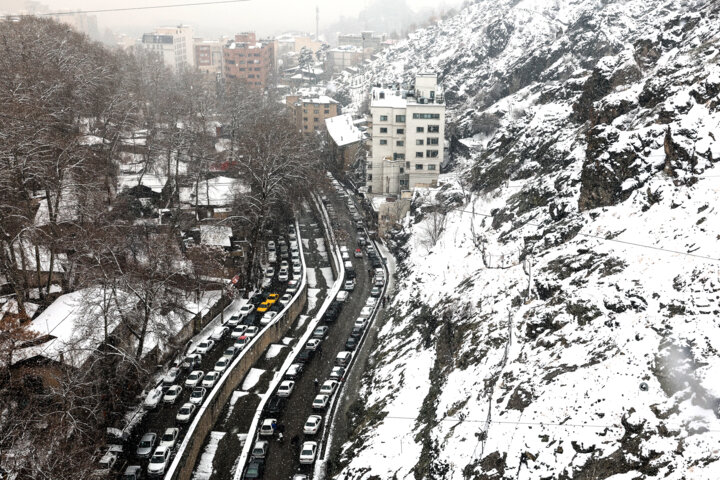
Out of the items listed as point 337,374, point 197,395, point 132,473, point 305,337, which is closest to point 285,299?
point 305,337

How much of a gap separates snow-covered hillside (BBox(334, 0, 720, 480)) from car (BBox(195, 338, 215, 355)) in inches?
282

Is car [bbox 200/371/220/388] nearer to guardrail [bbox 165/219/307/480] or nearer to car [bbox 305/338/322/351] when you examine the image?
guardrail [bbox 165/219/307/480]

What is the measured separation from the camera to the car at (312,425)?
20953 millimetres

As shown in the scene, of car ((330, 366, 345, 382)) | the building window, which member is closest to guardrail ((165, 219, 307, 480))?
car ((330, 366, 345, 382))

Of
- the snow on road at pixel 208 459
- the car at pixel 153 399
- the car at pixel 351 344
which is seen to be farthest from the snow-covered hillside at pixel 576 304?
the car at pixel 153 399

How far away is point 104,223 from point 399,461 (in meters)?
19.2

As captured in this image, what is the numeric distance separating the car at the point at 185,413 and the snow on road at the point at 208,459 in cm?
104

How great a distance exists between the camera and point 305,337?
27703 mm

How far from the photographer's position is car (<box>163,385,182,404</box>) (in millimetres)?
22156

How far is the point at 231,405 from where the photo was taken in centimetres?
2314

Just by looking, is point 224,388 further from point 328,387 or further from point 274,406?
point 328,387

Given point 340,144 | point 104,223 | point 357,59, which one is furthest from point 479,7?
point 104,223

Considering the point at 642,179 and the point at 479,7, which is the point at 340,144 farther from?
the point at 479,7

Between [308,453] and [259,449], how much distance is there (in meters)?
1.70
